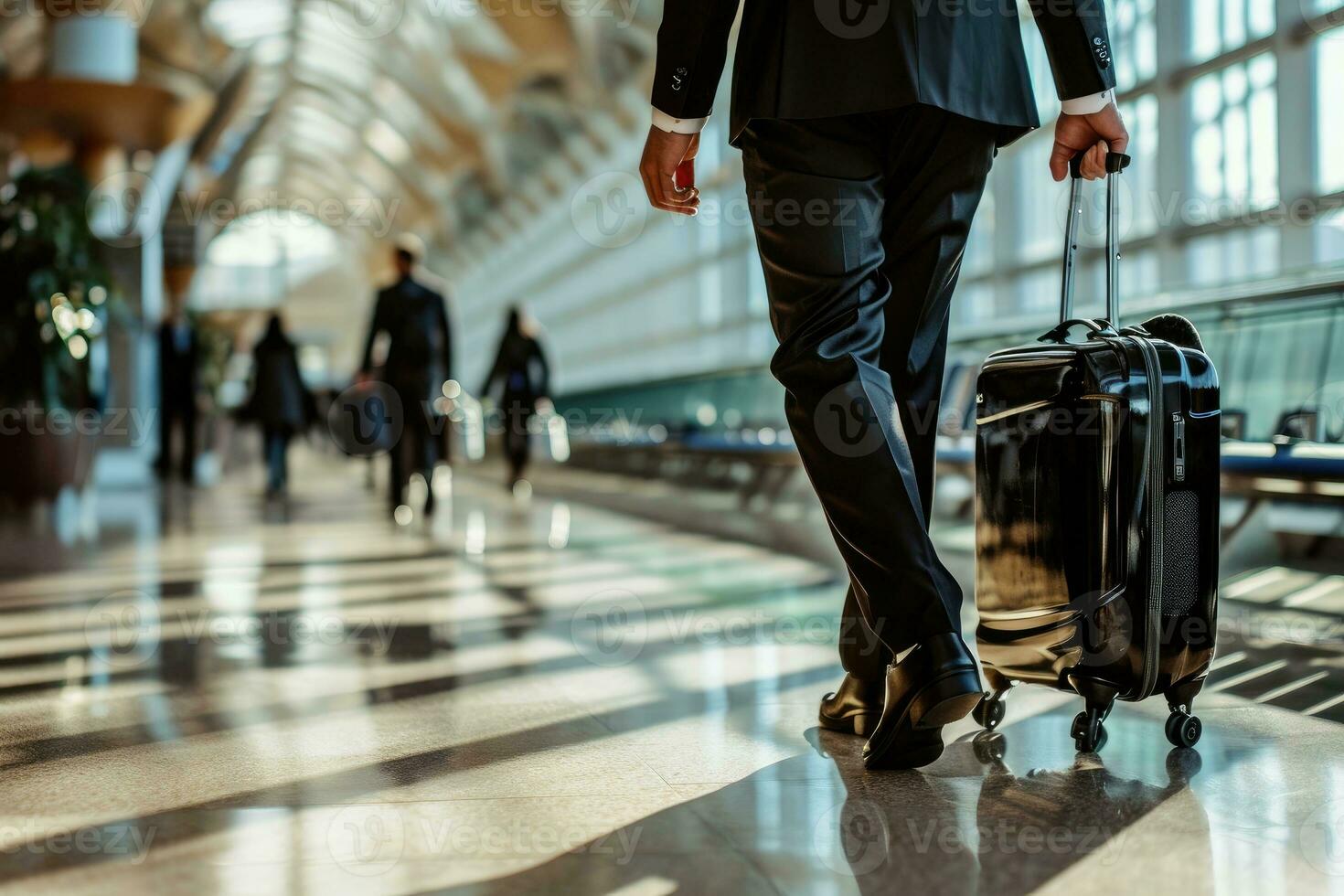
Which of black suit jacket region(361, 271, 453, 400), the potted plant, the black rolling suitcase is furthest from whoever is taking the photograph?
black suit jacket region(361, 271, 453, 400)

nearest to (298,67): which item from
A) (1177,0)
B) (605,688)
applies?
(1177,0)

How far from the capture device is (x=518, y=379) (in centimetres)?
1135

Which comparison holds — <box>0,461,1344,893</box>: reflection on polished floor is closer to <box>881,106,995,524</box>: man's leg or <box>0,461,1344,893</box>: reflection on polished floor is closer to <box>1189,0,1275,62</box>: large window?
<box>881,106,995,524</box>: man's leg

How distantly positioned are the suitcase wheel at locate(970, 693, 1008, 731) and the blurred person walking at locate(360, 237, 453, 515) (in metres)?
6.52

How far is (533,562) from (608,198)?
24.1 m

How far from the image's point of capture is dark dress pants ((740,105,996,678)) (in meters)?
2.06

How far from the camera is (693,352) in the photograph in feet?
69.2

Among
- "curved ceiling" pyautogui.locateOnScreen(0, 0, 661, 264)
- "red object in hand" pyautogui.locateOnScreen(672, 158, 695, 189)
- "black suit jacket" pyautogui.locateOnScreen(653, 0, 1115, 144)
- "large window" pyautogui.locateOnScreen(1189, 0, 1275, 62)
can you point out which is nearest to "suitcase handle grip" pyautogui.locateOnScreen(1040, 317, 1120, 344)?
"black suit jacket" pyautogui.locateOnScreen(653, 0, 1115, 144)

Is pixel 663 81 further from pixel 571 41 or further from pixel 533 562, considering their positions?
pixel 571 41

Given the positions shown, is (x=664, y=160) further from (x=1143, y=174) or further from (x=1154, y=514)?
(x=1143, y=174)

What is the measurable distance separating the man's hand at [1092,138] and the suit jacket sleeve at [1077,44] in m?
0.05

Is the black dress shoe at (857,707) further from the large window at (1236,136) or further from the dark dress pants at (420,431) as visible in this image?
the large window at (1236,136)

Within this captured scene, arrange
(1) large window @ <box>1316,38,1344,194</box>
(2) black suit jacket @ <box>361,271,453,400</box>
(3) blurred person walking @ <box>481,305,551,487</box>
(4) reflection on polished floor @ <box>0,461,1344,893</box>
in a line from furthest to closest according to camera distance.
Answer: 1. (3) blurred person walking @ <box>481,305,551,487</box>
2. (2) black suit jacket @ <box>361,271,453,400</box>
3. (1) large window @ <box>1316,38,1344,194</box>
4. (4) reflection on polished floor @ <box>0,461,1344,893</box>

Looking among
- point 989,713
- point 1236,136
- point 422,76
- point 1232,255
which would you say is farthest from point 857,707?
point 422,76
